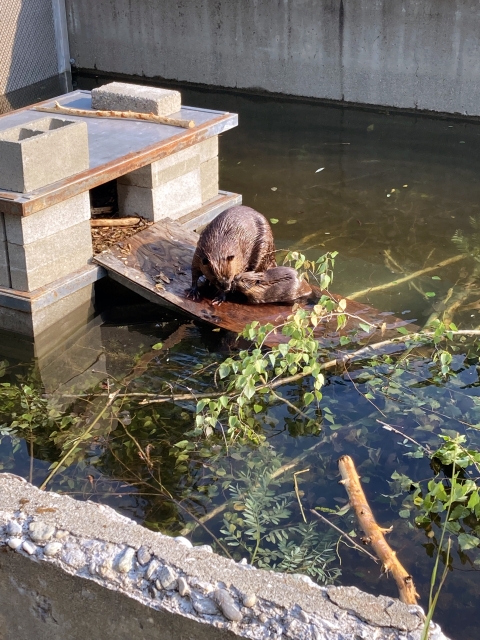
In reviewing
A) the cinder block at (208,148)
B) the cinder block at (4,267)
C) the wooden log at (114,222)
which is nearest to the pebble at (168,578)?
the cinder block at (4,267)

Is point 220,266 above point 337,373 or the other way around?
above

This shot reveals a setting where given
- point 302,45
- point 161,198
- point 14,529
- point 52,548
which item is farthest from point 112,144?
point 302,45

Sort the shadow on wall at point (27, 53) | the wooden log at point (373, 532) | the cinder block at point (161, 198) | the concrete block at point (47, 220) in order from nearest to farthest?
the wooden log at point (373, 532)
the concrete block at point (47, 220)
the cinder block at point (161, 198)
the shadow on wall at point (27, 53)

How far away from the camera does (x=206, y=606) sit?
8.21 feet

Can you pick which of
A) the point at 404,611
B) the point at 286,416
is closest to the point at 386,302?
the point at 286,416

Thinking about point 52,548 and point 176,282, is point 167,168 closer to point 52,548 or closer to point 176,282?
point 176,282

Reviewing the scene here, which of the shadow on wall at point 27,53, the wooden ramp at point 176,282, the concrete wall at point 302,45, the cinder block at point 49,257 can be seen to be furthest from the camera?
the shadow on wall at point 27,53

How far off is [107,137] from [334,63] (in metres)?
6.37

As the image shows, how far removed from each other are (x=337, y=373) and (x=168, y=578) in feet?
9.76

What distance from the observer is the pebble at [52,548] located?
2676mm

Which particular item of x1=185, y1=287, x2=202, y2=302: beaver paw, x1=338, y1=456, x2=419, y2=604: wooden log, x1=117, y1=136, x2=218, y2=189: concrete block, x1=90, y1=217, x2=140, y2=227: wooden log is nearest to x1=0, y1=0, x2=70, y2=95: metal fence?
x1=117, y1=136, x2=218, y2=189: concrete block

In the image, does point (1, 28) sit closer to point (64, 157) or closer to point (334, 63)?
point (334, 63)

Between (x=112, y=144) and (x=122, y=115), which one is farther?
(x=122, y=115)

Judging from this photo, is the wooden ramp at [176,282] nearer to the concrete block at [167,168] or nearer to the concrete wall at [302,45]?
the concrete block at [167,168]
